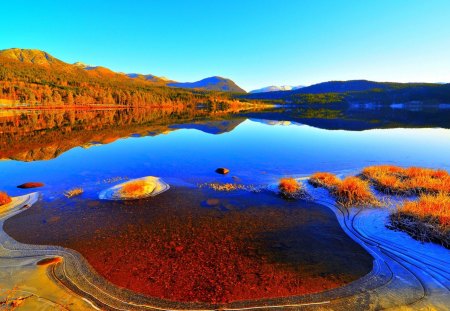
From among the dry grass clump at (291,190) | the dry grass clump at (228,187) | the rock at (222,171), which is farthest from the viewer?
the rock at (222,171)

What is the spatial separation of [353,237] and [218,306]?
8.46m

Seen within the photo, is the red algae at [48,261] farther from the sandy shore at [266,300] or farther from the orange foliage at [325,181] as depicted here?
the orange foliage at [325,181]

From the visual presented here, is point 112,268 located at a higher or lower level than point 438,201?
lower

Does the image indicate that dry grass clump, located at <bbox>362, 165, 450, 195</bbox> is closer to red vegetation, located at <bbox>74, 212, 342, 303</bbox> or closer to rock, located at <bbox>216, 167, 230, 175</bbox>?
red vegetation, located at <bbox>74, 212, 342, 303</bbox>

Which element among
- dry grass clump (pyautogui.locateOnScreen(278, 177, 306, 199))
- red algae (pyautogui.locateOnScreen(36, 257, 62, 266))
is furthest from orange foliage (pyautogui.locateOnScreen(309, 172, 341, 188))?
red algae (pyautogui.locateOnScreen(36, 257, 62, 266))

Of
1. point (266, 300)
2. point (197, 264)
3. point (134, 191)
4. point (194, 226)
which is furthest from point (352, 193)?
point (134, 191)

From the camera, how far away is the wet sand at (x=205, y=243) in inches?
363

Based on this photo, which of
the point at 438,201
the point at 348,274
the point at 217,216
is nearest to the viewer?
the point at 348,274

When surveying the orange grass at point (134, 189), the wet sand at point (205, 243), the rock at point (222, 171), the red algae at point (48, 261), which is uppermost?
the orange grass at point (134, 189)

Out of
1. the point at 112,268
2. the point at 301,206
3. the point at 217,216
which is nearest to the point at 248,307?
the point at 112,268

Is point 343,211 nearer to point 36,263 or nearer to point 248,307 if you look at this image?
point 248,307

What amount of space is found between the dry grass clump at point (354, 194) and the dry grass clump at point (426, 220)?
2.59m

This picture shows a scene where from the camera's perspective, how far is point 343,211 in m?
16.0

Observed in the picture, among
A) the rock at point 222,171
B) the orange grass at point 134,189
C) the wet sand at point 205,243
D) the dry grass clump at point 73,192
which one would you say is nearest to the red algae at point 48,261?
the wet sand at point 205,243
